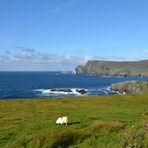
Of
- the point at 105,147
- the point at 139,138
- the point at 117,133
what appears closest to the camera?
the point at 139,138

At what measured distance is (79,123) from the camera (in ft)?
109

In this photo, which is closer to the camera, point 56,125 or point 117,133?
point 117,133

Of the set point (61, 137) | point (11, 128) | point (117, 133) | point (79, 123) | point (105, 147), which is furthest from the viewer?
point (79, 123)

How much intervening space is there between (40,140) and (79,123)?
974 centimetres

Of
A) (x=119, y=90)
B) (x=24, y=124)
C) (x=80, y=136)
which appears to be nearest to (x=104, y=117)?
(x=24, y=124)

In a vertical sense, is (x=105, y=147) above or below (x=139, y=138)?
below

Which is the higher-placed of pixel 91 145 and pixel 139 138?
pixel 139 138

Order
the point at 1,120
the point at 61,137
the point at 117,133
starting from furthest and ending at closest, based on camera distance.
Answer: the point at 1,120 → the point at 117,133 → the point at 61,137

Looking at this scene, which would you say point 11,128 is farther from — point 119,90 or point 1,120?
point 119,90

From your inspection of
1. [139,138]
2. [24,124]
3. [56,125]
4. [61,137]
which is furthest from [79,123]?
[139,138]

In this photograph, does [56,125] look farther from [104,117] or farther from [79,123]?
[104,117]

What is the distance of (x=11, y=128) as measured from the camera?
30.9 m

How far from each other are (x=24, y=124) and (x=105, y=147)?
492 inches

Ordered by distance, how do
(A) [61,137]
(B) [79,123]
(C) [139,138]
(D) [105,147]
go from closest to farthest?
(C) [139,138]
(D) [105,147]
(A) [61,137]
(B) [79,123]
